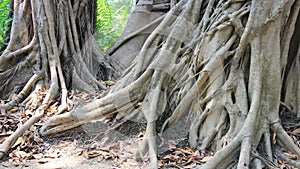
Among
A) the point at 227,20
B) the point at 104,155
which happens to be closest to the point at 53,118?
the point at 104,155

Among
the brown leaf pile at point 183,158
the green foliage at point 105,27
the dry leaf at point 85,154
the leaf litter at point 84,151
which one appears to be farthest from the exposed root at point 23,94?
the green foliage at point 105,27

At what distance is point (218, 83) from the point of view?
10.6 feet

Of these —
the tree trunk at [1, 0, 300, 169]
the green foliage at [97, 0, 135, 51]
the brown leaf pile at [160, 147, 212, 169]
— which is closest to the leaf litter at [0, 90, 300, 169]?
the brown leaf pile at [160, 147, 212, 169]

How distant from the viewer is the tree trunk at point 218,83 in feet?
9.78

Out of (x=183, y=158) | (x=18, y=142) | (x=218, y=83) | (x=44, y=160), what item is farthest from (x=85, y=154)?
(x=218, y=83)

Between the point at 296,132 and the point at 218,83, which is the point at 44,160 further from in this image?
the point at 296,132

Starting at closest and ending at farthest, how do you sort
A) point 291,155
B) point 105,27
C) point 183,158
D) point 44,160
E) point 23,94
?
1. point 291,155
2. point 183,158
3. point 44,160
4. point 23,94
5. point 105,27

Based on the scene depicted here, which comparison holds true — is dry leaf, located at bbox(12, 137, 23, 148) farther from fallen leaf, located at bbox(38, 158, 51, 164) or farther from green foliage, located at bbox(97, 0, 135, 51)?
green foliage, located at bbox(97, 0, 135, 51)

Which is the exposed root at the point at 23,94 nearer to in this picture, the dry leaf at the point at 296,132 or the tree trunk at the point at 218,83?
the tree trunk at the point at 218,83

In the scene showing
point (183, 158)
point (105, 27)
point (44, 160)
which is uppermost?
point (105, 27)

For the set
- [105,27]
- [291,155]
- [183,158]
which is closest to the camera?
[291,155]

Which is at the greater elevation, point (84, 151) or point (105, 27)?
point (105, 27)

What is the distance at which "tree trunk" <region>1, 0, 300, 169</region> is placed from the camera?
2.98 metres

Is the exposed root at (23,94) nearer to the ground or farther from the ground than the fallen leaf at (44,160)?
farther from the ground
